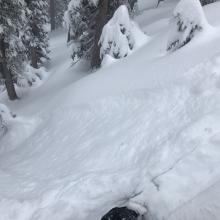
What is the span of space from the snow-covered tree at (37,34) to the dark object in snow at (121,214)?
62.5 ft

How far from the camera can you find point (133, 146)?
27.8ft

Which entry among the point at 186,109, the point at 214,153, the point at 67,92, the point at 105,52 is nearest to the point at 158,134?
the point at 186,109

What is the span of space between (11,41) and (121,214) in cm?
1437

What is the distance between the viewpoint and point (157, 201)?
6.32 meters

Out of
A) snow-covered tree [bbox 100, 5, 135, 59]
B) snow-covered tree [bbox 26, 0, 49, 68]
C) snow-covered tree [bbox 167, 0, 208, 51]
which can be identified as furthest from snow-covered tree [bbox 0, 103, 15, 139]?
snow-covered tree [bbox 26, 0, 49, 68]

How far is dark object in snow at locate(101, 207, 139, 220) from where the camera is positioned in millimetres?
6218

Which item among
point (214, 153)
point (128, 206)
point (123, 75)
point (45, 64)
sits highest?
point (214, 153)

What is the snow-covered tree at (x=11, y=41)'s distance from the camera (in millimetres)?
17422

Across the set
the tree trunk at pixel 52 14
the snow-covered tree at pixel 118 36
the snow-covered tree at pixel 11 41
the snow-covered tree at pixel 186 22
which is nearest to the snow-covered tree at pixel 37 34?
the snow-covered tree at pixel 11 41

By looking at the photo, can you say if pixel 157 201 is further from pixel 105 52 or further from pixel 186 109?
pixel 105 52

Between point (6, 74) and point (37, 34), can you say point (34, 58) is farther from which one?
point (6, 74)

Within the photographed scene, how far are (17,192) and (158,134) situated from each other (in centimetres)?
342

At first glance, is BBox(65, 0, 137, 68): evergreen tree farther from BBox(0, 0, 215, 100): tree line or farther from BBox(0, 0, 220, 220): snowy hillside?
BBox(0, 0, 220, 220): snowy hillside

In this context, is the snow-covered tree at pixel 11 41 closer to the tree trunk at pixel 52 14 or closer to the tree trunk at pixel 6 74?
the tree trunk at pixel 6 74
